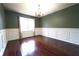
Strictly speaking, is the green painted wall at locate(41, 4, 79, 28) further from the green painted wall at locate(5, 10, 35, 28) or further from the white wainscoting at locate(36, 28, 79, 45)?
the green painted wall at locate(5, 10, 35, 28)

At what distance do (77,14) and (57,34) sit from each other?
3.44ft

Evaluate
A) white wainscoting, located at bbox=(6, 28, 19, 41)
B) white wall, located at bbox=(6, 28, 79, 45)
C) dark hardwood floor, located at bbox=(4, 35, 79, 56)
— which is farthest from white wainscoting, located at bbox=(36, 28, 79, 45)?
white wainscoting, located at bbox=(6, 28, 19, 41)

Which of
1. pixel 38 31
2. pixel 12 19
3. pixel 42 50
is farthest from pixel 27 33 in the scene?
pixel 42 50

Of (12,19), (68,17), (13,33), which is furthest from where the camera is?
(13,33)

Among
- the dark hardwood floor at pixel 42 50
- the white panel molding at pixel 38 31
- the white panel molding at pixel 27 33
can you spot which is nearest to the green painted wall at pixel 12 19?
the white panel molding at pixel 27 33

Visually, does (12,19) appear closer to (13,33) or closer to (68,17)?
(13,33)

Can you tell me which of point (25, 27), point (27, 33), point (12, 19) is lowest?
point (27, 33)

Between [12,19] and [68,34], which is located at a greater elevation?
[12,19]

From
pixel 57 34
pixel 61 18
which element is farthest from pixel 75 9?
pixel 57 34

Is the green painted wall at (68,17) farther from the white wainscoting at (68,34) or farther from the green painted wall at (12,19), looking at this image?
the green painted wall at (12,19)

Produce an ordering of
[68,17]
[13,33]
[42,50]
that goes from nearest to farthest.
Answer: [42,50], [68,17], [13,33]

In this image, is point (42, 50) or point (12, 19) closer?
point (42, 50)

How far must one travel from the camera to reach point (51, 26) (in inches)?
116

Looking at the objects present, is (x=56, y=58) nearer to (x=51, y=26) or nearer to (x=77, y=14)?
(x=77, y=14)
